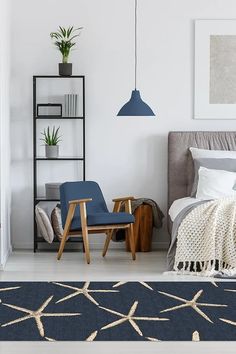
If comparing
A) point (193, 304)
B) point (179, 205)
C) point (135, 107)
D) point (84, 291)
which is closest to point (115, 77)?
point (135, 107)

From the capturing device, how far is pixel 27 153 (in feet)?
24.7

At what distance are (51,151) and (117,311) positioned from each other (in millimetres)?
2841

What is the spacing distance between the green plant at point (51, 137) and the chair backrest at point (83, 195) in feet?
1.93

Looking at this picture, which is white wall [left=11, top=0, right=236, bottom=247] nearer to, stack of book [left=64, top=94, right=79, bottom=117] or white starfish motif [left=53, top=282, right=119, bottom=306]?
stack of book [left=64, top=94, right=79, bottom=117]

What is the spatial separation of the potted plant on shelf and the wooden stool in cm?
153

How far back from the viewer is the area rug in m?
4.26

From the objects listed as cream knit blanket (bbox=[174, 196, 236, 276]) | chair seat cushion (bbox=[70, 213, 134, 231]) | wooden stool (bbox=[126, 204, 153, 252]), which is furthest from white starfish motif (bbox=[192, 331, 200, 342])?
wooden stool (bbox=[126, 204, 153, 252])

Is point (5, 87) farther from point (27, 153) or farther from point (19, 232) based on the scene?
point (19, 232)

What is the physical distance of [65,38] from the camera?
24.4 feet

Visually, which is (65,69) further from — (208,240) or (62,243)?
(208,240)

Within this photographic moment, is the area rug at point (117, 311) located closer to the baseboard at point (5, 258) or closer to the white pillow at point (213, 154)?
the baseboard at point (5, 258)

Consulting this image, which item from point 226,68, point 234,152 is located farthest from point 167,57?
point 234,152

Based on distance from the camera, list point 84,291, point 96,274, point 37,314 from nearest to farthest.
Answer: point 37,314
point 84,291
point 96,274

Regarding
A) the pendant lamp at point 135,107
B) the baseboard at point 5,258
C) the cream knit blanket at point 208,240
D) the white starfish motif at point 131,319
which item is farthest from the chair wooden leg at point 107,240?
the white starfish motif at point 131,319
